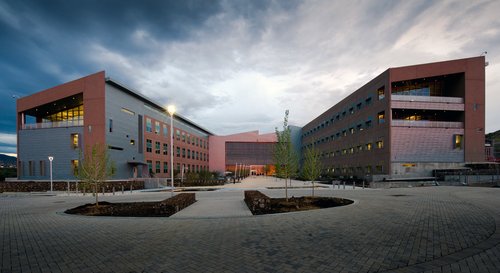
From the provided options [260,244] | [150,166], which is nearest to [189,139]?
[150,166]

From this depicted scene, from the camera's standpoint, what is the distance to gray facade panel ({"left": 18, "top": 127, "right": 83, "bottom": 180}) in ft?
124

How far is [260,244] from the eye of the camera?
23.2ft

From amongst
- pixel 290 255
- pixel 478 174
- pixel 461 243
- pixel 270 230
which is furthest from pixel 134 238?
pixel 478 174

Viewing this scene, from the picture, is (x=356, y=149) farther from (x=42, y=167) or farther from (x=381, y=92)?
(x=42, y=167)

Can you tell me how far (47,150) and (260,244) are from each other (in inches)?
1829

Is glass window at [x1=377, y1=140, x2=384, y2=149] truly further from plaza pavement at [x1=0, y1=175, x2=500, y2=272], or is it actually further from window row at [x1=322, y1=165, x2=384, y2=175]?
plaza pavement at [x1=0, y1=175, x2=500, y2=272]

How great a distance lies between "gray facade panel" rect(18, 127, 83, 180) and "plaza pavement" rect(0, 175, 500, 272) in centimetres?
3195

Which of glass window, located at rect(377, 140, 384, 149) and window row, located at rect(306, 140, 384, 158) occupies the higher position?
glass window, located at rect(377, 140, 384, 149)

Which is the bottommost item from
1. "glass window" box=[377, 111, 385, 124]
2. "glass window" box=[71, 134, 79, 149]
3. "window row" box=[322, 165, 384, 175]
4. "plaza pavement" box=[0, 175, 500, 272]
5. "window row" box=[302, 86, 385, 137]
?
"window row" box=[322, 165, 384, 175]

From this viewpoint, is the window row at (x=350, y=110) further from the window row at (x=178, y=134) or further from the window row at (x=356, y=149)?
the window row at (x=178, y=134)

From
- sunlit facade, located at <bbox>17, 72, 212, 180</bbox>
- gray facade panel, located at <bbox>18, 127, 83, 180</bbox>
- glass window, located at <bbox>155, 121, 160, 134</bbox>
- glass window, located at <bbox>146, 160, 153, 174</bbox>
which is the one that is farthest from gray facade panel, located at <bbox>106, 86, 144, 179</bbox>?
glass window, located at <bbox>155, 121, 160, 134</bbox>

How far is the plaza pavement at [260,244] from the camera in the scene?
5562 mm

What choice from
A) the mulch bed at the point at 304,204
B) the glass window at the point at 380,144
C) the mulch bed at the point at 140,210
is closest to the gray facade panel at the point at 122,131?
the mulch bed at the point at 140,210

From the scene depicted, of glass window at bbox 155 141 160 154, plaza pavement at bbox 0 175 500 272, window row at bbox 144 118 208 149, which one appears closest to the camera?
plaza pavement at bbox 0 175 500 272
